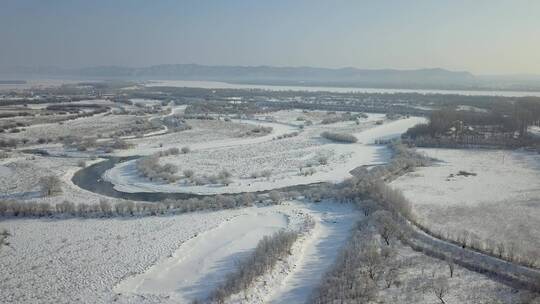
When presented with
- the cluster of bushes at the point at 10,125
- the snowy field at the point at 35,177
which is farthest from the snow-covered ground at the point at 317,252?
the cluster of bushes at the point at 10,125

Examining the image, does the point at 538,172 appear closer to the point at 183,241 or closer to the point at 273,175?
the point at 273,175

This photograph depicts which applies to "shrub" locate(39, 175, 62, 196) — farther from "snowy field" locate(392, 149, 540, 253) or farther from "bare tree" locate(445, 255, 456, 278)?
"bare tree" locate(445, 255, 456, 278)

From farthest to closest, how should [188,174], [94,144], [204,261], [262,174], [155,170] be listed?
1. [94,144]
2. [155,170]
3. [262,174]
4. [188,174]
5. [204,261]

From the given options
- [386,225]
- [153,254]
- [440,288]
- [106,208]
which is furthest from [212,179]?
[440,288]

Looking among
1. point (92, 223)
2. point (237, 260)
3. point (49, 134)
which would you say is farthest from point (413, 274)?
point (49, 134)

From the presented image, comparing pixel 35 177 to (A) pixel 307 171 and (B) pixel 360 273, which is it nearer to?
(A) pixel 307 171

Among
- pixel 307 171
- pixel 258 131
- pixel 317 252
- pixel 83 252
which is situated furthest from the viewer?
pixel 258 131
